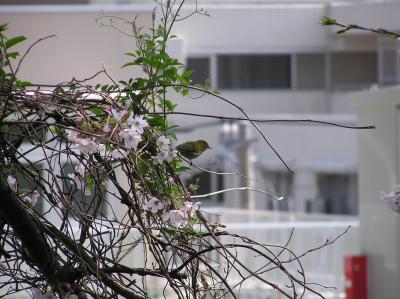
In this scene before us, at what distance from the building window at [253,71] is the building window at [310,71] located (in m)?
0.31

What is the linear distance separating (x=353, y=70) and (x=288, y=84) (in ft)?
5.86

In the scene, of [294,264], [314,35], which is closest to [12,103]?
[294,264]

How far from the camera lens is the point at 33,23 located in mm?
7438

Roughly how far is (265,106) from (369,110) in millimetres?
18476

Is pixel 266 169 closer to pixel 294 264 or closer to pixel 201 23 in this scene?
pixel 201 23

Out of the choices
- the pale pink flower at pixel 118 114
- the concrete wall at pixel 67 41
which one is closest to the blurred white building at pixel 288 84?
the concrete wall at pixel 67 41

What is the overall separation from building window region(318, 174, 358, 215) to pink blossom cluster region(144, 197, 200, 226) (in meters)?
21.4

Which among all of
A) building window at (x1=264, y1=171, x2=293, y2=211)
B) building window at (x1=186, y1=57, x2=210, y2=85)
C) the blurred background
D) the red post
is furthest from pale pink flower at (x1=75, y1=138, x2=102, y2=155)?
building window at (x1=186, y1=57, x2=210, y2=85)

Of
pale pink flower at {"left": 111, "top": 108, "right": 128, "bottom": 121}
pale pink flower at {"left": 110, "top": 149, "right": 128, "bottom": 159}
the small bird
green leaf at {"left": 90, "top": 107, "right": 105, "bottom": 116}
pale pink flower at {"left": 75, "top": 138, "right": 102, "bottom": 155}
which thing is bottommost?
pale pink flower at {"left": 110, "top": 149, "right": 128, "bottom": 159}

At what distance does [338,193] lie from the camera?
2461 cm

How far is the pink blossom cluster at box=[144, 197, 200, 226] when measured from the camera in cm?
248

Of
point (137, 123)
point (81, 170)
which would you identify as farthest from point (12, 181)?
point (137, 123)

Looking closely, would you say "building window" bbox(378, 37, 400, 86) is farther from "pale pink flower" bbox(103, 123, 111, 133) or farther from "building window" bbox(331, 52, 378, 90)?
"pale pink flower" bbox(103, 123, 111, 133)

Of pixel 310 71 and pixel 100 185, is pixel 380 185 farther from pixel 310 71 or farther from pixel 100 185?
pixel 310 71
